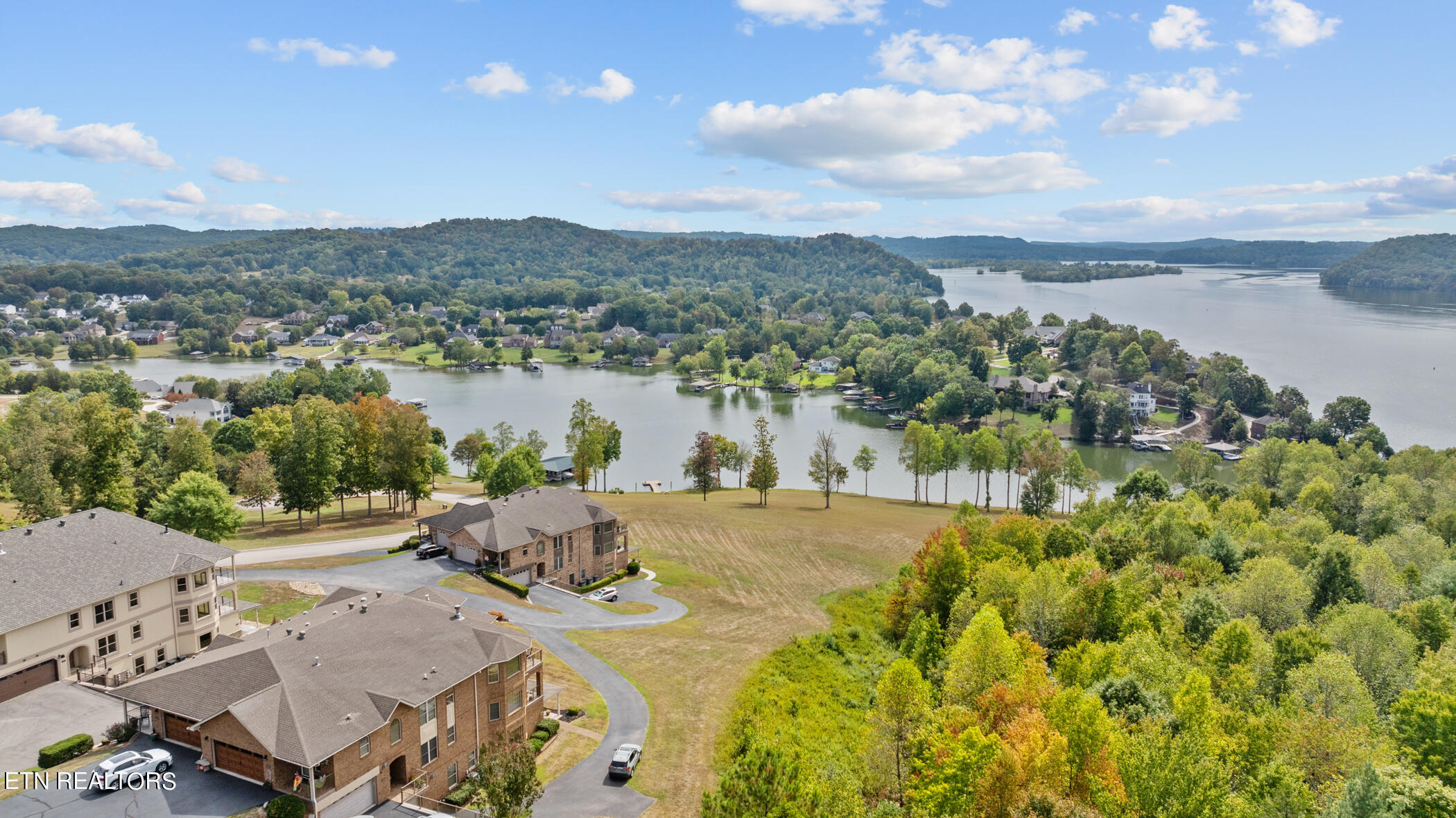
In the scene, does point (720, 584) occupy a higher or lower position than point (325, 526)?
lower

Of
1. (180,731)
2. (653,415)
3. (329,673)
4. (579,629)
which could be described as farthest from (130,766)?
(653,415)

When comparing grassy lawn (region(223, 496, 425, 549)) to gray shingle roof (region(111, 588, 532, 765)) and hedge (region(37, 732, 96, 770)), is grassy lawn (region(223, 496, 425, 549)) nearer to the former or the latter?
gray shingle roof (region(111, 588, 532, 765))

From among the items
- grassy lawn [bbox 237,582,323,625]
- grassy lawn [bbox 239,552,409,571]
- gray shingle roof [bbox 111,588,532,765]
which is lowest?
grassy lawn [bbox 239,552,409,571]

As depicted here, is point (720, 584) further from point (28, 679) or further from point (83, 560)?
point (28, 679)

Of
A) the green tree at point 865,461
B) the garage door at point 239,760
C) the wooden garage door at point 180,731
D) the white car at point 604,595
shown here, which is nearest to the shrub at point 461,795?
the garage door at point 239,760

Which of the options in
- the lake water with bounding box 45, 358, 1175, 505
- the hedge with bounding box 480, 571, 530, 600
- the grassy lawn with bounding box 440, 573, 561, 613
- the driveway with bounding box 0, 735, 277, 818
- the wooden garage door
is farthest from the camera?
the lake water with bounding box 45, 358, 1175, 505

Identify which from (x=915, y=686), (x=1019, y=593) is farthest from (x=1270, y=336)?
(x=915, y=686)

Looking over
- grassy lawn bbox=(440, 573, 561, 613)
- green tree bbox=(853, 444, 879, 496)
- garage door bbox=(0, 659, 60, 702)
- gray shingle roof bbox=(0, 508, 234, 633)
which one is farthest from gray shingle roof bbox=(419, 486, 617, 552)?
green tree bbox=(853, 444, 879, 496)
